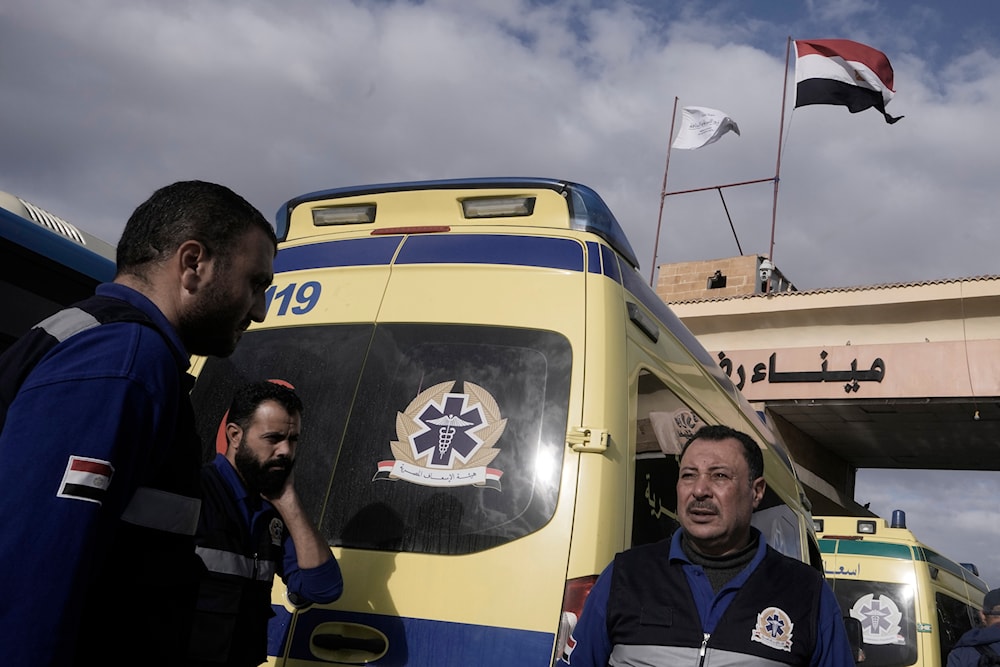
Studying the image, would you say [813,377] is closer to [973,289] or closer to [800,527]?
[973,289]

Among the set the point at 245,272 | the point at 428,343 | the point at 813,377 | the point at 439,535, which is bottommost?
the point at 439,535

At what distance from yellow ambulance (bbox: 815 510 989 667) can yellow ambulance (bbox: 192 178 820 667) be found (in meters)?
5.98

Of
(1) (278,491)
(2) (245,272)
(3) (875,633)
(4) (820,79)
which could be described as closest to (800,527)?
(3) (875,633)

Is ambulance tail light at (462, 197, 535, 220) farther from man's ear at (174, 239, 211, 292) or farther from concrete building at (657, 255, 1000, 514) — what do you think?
concrete building at (657, 255, 1000, 514)

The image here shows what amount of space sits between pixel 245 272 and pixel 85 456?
1.61 ft

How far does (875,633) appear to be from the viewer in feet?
27.6

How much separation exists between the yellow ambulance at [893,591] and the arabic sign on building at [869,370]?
6434mm

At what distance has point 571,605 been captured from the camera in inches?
95.2

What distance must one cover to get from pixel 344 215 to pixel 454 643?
179cm

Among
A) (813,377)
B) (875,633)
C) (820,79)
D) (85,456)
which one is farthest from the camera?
(820,79)

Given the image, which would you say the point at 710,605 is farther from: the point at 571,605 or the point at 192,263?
the point at 192,263

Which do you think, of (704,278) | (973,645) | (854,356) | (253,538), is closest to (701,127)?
(704,278)

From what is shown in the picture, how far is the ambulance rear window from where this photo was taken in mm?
2596

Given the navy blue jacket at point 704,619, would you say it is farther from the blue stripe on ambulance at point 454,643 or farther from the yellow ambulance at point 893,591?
the yellow ambulance at point 893,591
